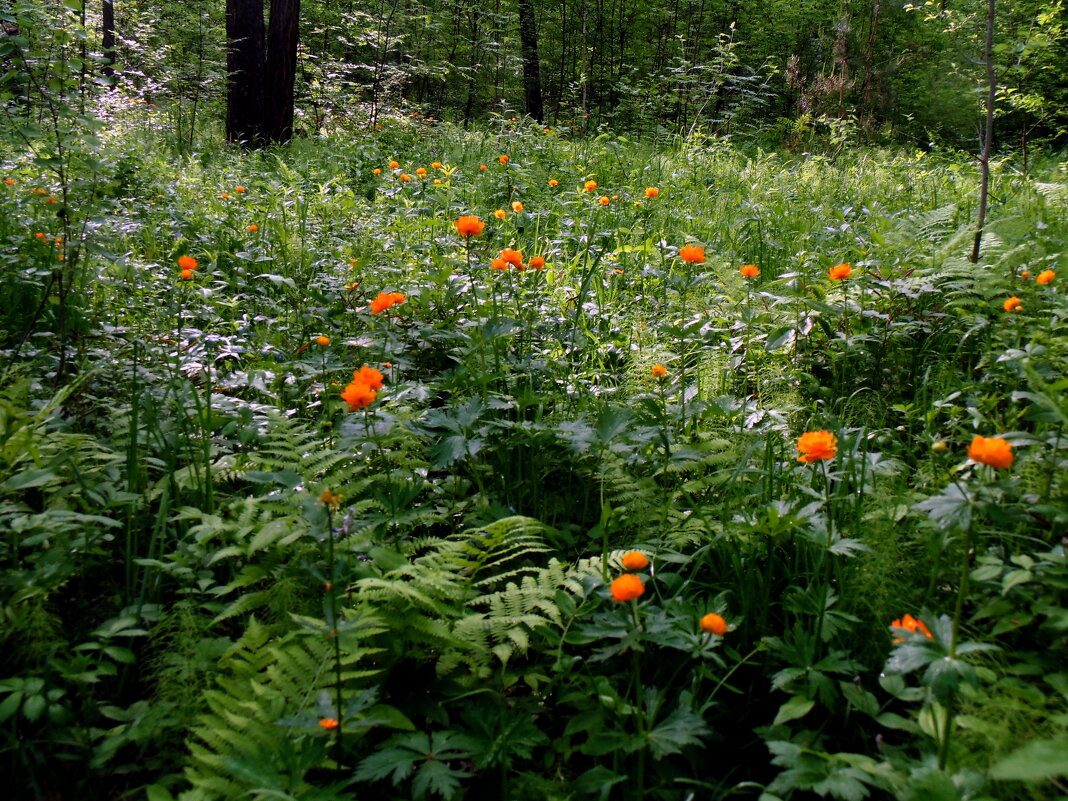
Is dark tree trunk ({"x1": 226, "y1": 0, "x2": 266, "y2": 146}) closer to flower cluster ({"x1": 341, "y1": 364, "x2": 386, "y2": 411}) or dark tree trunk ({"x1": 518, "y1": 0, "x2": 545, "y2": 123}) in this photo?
dark tree trunk ({"x1": 518, "y1": 0, "x2": 545, "y2": 123})

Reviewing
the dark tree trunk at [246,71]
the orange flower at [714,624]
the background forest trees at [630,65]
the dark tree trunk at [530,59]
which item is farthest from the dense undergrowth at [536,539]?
the dark tree trunk at [530,59]

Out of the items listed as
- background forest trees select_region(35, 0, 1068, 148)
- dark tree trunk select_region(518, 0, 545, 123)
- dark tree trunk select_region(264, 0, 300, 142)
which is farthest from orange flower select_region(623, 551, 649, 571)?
dark tree trunk select_region(518, 0, 545, 123)

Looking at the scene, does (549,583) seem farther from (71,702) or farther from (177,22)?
(177,22)

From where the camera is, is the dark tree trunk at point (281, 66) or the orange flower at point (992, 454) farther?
the dark tree trunk at point (281, 66)

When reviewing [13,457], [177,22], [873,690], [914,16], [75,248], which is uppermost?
[914,16]

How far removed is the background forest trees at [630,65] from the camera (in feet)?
26.7

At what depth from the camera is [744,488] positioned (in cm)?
174

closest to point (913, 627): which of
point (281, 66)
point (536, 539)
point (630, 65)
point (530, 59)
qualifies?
point (536, 539)

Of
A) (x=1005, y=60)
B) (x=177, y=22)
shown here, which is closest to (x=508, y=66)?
(x=177, y=22)

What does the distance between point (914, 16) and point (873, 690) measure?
18337mm

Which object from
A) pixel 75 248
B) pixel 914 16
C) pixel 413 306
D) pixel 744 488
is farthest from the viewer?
pixel 914 16

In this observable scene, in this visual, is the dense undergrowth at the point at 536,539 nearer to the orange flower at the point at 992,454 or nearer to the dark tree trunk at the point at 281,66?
the orange flower at the point at 992,454

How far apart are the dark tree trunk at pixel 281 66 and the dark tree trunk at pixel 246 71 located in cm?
10

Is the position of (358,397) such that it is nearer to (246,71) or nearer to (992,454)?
(992,454)
